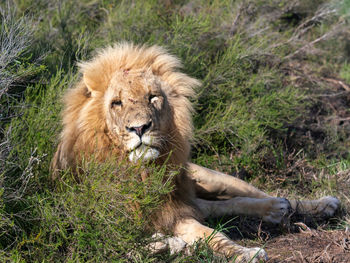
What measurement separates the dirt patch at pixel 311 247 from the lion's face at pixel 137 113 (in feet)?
3.57

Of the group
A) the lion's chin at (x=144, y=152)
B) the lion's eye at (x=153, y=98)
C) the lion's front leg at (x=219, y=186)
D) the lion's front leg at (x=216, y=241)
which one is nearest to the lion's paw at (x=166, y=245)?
the lion's front leg at (x=216, y=241)

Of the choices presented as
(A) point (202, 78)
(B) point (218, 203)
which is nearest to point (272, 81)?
(A) point (202, 78)

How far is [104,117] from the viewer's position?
3.57 metres

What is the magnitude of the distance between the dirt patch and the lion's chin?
1.01 meters

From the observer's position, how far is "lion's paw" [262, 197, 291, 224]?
14.1 ft

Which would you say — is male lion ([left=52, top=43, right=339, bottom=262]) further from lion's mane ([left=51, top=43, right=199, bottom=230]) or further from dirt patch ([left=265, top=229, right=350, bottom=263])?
dirt patch ([left=265, top=229, right=350, bottom=263])

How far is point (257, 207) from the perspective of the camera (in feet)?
14.4

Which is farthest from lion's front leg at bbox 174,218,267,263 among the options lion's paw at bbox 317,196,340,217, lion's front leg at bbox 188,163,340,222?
lion's paw at bbox 317,196,340,217

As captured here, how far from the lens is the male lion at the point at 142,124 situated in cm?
333

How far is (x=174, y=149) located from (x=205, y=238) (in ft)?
2.09

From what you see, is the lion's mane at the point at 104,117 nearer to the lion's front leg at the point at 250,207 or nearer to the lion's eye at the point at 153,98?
the lion's eye at the point at 153,98

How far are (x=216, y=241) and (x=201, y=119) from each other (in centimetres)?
212

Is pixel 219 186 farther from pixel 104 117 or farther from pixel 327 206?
pixel 104 117

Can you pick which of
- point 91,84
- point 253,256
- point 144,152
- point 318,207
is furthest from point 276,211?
point 91,84
